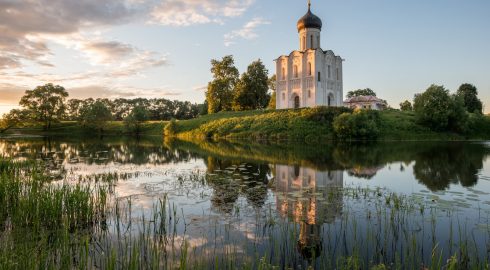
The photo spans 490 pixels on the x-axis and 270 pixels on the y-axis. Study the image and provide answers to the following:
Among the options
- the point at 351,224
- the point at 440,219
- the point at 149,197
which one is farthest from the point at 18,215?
the point at 440,219

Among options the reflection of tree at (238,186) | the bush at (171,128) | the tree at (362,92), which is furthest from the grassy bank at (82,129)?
the tree at (362,92)

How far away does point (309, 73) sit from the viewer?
60.7 metres

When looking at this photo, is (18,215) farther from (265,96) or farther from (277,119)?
(265,96)

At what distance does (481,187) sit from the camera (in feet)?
45.1

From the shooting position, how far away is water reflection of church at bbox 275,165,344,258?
24.3 ft

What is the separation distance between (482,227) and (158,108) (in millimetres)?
121967

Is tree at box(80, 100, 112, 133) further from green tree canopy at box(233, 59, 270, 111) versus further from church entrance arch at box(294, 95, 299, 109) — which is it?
church entrance arch at box(294, 95, 299, 109)

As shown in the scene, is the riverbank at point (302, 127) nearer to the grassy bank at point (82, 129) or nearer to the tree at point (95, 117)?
the grassy bank at point (82, 129)

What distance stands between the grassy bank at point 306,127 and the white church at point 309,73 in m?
5.38

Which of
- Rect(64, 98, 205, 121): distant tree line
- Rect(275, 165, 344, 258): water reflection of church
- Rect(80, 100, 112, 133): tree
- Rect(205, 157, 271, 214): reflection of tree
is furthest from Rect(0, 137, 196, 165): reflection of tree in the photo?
Rect(64, 98, 205, 121): distant tree line

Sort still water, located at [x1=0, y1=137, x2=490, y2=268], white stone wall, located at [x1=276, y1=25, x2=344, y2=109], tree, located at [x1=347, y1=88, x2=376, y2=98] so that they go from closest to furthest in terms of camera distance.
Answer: still water, located at [x1=0, y1=137, x2=490, y2=268]
white stone wall, located at [x1=276, y1=25, x2=344, y2=109]
tree, located at [x1=347, y1=88, x2=376, y2=98]

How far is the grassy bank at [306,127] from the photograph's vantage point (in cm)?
5059

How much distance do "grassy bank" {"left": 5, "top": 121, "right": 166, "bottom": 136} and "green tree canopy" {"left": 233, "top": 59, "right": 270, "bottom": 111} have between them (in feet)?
71.4

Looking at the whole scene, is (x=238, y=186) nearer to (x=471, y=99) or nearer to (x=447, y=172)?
(x=447, y=172)
